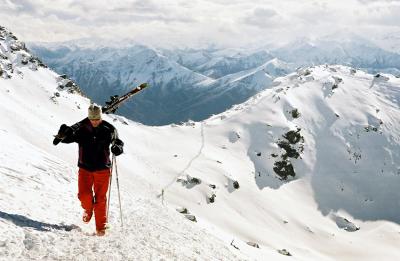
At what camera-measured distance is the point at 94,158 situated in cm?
1304

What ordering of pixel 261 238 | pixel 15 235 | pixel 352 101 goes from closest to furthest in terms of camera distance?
pixel 15 235 → pixel 261 238 → pixel 352 101

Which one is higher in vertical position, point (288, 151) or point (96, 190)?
point (96, 190)

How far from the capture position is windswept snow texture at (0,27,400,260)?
14.1 meters

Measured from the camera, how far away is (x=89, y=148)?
13.1 meters

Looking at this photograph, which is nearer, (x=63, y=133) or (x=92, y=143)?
(x=63, y=133)

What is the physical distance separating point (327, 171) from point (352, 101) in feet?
105

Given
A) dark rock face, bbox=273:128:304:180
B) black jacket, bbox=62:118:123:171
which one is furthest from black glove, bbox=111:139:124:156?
dark rock face, bbox=273:128:304:180

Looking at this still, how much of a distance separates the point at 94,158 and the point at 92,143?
1.39 feet

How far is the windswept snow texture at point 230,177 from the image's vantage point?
14.1 m

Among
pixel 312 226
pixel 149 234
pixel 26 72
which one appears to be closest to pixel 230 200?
pixel 312 226

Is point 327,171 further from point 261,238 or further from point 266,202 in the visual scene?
point 261,238

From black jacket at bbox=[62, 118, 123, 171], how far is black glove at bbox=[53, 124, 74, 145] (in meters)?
0.16

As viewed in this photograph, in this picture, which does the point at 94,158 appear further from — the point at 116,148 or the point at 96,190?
the point at 96,190

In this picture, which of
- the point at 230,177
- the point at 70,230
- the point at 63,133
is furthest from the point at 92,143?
the point at 230,177
